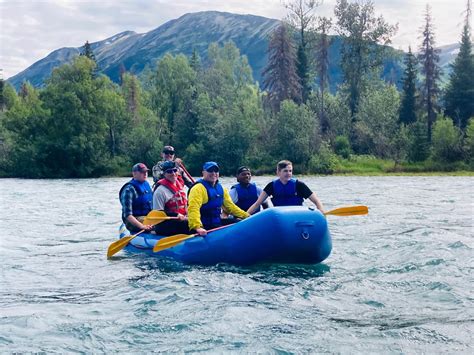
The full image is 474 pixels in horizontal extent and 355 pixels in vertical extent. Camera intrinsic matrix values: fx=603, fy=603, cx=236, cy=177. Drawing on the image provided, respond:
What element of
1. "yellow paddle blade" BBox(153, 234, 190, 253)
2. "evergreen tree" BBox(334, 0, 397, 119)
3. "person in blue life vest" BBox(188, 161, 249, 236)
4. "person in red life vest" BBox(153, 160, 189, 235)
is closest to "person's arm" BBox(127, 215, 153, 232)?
"person in red life vest" BBox(153, 160, 189, 235)

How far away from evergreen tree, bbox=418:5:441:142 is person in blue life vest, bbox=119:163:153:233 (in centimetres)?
3307

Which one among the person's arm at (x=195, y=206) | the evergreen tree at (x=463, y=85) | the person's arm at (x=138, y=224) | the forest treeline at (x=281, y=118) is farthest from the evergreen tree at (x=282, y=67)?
the person's arm at (x=195, y=206)

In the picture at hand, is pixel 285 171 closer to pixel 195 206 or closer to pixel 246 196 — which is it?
pixel 246 196

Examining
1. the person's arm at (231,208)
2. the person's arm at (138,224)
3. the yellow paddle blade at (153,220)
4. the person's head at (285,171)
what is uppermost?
the person's head at (285,171)

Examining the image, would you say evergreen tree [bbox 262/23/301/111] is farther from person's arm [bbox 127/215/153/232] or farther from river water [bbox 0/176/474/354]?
person's arm [bbox 127/215/153/232]

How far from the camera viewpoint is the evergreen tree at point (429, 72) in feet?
130

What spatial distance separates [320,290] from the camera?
21.2 feet

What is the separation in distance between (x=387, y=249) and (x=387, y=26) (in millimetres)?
39208

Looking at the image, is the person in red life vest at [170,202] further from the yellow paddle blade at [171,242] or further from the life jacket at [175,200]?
the yellow paddle blade at [171,242]

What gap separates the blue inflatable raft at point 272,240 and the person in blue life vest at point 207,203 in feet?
0.99

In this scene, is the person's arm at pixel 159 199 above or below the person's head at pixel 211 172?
below

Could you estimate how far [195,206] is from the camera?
771cm

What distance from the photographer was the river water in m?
4.90

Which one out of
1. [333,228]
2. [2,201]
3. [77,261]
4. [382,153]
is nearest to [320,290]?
[77,261]
